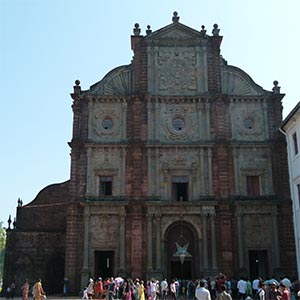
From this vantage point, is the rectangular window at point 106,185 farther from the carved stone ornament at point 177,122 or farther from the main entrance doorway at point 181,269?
the main entrance doorway at point 181,269

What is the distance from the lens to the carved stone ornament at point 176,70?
131ft

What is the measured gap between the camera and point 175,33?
41125mm

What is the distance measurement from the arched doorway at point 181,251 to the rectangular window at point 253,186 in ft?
18.2

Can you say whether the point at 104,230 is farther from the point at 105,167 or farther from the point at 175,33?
the point at 175,33

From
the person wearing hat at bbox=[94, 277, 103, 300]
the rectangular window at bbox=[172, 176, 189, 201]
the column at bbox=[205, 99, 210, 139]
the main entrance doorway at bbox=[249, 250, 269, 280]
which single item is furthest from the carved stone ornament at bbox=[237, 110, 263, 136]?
the person wearing hat at bbox=[94, 277, 103, 300]

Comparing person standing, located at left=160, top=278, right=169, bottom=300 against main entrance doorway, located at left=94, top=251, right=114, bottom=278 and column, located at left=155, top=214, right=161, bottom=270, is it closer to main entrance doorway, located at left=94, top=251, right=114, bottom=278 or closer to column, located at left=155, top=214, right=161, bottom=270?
column, located at left=155, top=214, right=161, bottom=270

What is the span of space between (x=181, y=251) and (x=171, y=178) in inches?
226

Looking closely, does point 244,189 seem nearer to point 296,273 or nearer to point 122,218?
point 296,273

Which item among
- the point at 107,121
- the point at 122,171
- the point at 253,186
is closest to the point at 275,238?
the point at 253,186

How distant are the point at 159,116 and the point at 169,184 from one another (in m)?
5.70

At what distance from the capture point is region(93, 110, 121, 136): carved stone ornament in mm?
38938

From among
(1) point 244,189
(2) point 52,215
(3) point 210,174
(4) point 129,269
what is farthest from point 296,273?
(2) point 52,215

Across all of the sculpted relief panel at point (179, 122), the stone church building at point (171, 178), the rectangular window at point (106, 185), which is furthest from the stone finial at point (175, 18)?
the rectangular window at point (106, 185)

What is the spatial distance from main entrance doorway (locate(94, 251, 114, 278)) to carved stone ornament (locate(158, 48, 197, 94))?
46.8ft
